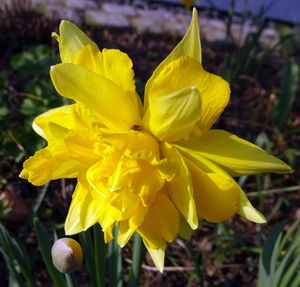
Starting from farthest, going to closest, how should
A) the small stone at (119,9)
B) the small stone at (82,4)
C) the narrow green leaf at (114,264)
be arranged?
1. the small stone at (119,9)
2. the small stone at (82,4)
3. the narrow green leaf at (114,264)

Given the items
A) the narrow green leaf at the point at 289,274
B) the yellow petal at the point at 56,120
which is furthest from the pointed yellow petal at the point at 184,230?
the narrow green leaf at the point at 289,274

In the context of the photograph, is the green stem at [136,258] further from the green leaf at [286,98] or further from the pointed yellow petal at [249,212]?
the green leaf at [286,98]

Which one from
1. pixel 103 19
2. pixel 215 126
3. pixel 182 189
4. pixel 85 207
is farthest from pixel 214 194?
pixel 103 19

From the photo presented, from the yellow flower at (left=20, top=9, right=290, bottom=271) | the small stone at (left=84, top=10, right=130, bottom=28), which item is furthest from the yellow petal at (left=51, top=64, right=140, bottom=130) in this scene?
the small stone at (left=84, top=10, right=130, bottom=28)

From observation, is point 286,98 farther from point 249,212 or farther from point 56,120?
point 56,120

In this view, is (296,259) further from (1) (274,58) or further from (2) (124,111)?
(1) (274,58)

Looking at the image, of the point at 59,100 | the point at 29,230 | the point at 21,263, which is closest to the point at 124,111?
the point at 21,263

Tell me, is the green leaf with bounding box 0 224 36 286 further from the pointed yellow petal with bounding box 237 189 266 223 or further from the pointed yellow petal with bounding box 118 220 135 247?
the pointed yellow petal with bounding box 237 189 266 223
